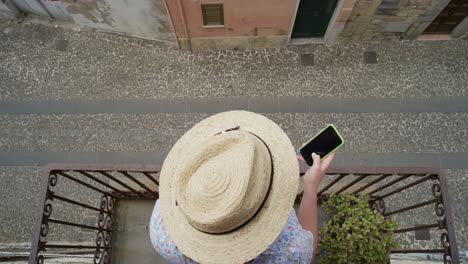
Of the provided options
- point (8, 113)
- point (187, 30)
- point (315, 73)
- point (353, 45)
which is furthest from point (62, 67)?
point (353, 45)

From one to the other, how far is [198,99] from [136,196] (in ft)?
8.34

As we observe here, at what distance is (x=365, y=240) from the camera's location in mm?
3092

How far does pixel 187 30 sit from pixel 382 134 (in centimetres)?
399

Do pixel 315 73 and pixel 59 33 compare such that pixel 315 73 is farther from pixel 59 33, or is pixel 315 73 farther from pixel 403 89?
pixel 59 33

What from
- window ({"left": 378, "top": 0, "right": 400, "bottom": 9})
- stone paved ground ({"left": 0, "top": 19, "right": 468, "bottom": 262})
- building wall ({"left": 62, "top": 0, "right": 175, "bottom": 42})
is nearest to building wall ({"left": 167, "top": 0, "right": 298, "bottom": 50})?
stone paved ground ({"left": 0, "top": 19, "right": 468, "bottom": 262})

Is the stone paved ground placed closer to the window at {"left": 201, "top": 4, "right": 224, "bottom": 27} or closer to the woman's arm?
the window at {"left": 201, "top": 4, "right": 224, "bottom": 27}

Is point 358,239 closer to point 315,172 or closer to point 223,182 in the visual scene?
point 315,172

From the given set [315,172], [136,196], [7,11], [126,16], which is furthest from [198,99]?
[7,11]

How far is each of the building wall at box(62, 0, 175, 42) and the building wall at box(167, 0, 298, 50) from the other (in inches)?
14.1

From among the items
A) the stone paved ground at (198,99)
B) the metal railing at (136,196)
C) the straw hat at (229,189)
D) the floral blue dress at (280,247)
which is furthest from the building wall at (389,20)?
the floral blue dress at (280,247)

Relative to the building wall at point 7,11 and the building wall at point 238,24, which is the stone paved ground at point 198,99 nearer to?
the building wall at point 238,24

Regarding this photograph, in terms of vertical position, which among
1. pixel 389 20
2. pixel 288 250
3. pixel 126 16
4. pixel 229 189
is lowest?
pixel 288 250

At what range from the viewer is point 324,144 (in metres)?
3.04

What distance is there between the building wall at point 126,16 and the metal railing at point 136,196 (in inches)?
114
